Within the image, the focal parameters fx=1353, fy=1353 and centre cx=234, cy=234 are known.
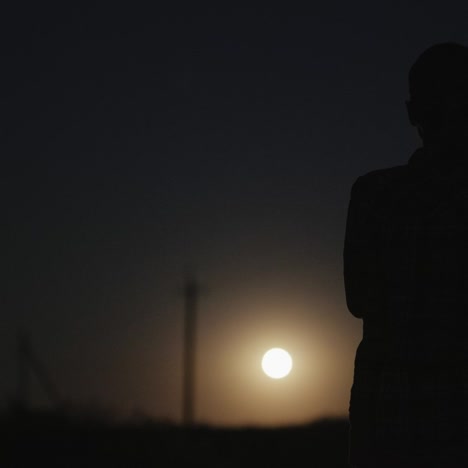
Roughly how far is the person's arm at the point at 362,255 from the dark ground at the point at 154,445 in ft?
37.2

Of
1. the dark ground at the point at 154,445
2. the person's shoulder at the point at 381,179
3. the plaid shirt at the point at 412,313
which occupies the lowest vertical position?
the plaid shirt at the point at 412,313

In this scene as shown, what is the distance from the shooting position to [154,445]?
1633 centimetres

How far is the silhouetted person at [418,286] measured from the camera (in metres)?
3.02

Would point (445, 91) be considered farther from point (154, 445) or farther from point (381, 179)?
point (154, 445)

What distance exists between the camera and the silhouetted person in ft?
9.91

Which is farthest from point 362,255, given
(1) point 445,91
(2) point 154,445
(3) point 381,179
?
(2) point 154,445

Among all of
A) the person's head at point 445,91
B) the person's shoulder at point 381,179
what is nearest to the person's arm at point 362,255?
the person's shoulder at point 381,179

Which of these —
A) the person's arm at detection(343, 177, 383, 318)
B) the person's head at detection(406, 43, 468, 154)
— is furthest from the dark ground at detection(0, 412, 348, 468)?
the person's head at detection(406, 43, 468, 154)

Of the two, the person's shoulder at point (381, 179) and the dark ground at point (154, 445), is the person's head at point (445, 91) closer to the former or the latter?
the person's shoulder at point (381, 179)

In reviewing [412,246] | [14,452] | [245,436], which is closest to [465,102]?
[412,246]

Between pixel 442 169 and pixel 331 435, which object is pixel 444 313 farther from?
pixel 331 435

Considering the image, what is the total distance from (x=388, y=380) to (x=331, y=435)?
16.4 m

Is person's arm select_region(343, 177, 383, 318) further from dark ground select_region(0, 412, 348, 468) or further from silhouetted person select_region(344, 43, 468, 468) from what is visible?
dark ground select_region(0, 412, 348, 468)

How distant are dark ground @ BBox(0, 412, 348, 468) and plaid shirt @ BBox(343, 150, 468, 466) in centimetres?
1141
